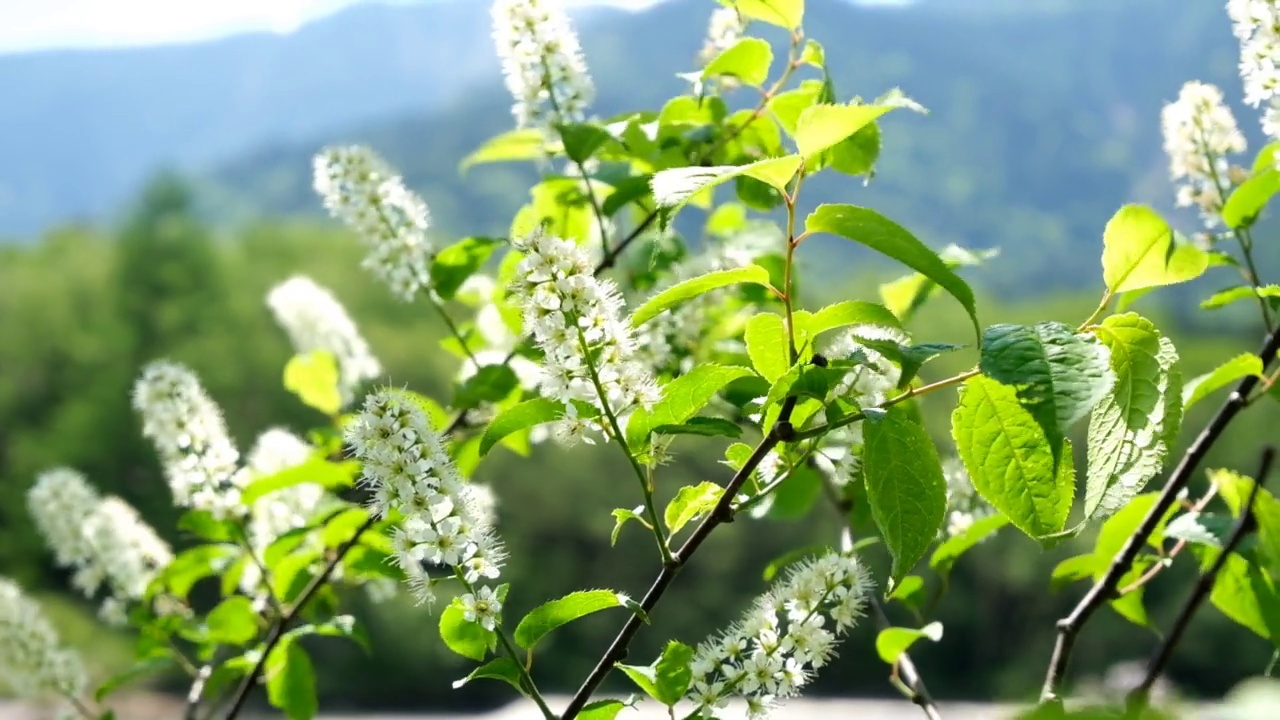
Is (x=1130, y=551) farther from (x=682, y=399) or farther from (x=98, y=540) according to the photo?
(x=98, y=540)

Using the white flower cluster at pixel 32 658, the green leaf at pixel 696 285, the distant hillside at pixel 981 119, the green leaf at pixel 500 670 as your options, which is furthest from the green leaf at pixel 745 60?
the distant hillside at pixel 981 119

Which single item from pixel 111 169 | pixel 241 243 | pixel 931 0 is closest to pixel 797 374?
pixel 241 243

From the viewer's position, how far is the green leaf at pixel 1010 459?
0.44 meters

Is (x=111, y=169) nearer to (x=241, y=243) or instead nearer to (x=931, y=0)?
(x=241, y=243)

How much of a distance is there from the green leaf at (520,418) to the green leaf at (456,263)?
44 centimetres

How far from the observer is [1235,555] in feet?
2.26

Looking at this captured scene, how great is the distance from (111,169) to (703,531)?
28399 mm

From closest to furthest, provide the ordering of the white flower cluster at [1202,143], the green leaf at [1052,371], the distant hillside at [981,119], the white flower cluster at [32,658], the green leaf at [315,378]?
the green leaf at [1052,371], the white flower cluster at [1202,143], the green leaf at [315,378], the white flower cluster at [32,658], the distant hillside at [981,119]

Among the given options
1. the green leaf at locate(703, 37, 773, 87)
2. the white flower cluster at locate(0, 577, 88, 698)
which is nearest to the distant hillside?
the white flower cluster at locate(0, 577, 88, 698)

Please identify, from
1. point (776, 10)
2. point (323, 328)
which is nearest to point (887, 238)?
point (776, 10)

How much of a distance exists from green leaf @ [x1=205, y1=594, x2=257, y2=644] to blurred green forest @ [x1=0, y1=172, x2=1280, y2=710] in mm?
4239

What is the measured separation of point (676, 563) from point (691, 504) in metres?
0.06

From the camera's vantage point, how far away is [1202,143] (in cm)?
100

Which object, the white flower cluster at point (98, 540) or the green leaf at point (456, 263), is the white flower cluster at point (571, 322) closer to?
the green leaf at point (456, 263)
